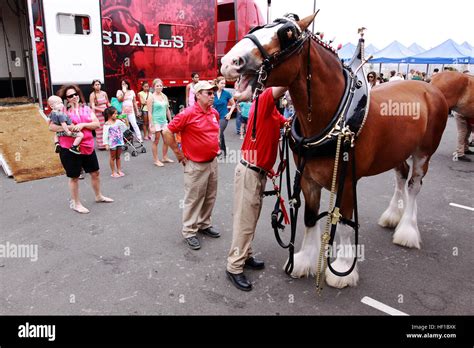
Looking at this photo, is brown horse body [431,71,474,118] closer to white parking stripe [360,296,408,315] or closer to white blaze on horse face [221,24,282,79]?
white parking stripe [360,296,408,315]

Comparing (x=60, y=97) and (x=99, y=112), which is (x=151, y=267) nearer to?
(x=60, y=97)

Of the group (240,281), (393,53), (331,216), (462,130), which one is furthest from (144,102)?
(393,53)

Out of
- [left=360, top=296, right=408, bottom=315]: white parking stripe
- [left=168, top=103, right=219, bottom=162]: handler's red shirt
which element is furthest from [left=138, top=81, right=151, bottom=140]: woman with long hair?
[left=360, top=296, right=408, bottom=315]: white parking stripe

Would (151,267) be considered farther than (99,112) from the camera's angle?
No

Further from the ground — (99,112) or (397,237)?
(99,112)

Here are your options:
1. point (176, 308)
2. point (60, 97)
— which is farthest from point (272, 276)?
point (60, 97)

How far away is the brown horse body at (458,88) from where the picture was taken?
7344 millimetres

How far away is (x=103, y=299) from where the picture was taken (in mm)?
3141

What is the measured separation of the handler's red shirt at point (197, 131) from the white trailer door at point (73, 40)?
5.83 m

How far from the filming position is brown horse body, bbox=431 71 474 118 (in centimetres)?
734

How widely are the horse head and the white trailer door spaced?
7.44 metres

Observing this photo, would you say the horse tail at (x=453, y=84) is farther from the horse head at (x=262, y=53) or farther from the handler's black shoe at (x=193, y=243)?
the horse head at (x=262, y=53)

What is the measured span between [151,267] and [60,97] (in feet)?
9.34

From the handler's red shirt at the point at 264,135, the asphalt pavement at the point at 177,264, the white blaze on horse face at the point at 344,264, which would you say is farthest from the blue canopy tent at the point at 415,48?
the handler's red shirt at the point at 264,135
